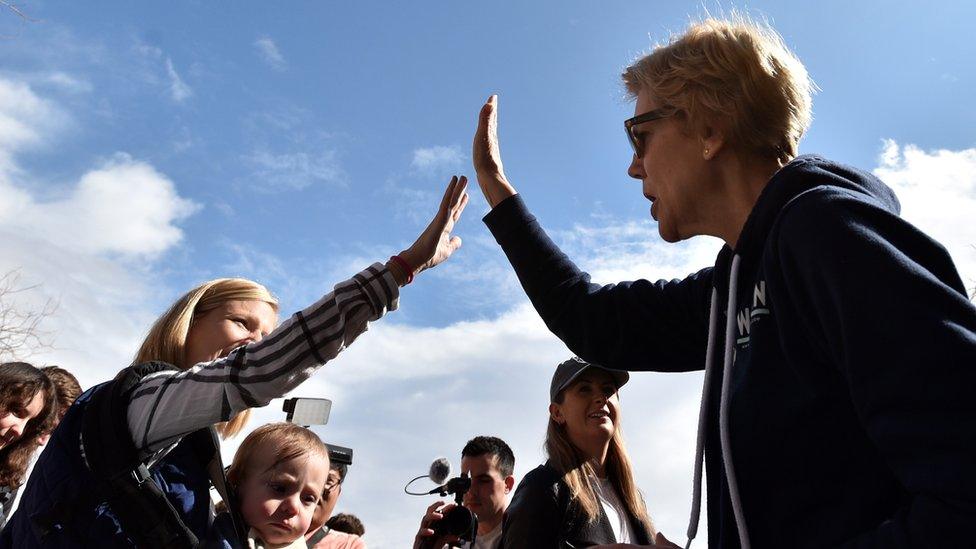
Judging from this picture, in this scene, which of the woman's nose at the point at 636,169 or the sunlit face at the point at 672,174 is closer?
the sunlit face at the point at 672,174

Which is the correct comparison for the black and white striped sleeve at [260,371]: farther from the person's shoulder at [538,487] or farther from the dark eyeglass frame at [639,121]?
the person's shoulder at [538,487]

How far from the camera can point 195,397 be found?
2.18 m

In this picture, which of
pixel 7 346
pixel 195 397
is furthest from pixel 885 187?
pixel 7 346

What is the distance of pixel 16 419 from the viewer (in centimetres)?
455

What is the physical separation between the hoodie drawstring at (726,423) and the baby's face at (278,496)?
1.71 m

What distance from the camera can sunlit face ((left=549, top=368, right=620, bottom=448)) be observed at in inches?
154

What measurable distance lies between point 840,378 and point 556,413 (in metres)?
2.86

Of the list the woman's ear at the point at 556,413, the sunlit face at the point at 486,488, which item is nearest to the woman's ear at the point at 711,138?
the woman's ear at the point at 556,413

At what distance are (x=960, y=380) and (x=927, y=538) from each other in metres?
0.22

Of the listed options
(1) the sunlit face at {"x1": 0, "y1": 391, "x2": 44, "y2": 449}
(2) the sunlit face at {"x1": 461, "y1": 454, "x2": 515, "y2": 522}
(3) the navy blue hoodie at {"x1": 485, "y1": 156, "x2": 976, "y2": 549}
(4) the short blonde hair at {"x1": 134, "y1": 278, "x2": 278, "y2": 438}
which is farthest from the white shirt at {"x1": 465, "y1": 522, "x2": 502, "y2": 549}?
(3) the navy blue hoodie at {"x1": 485, "y1": 156, "x2": 976, "y2": 549}

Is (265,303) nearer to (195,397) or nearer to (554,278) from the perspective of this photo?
(195,397)

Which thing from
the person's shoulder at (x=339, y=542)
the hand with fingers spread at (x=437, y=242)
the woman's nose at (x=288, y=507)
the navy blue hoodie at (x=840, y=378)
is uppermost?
the hand with fingers spread at (x=437, y=242)

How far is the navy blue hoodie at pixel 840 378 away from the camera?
1055 millimetres

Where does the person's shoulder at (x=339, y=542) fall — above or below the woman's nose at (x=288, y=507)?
above
